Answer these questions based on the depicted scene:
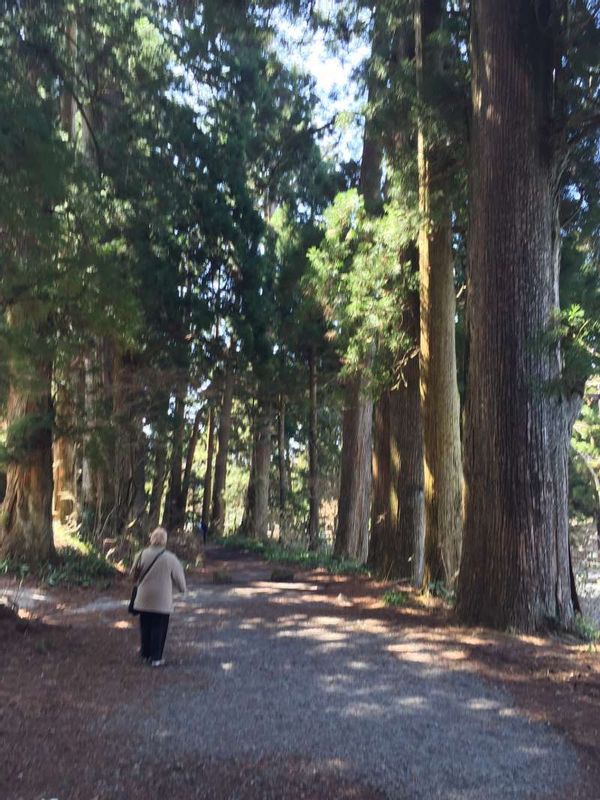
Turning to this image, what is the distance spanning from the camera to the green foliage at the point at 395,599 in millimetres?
12402

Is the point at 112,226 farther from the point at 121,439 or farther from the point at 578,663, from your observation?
the point at 578,663

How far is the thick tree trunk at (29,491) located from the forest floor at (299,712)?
Answer: 453 centimetres

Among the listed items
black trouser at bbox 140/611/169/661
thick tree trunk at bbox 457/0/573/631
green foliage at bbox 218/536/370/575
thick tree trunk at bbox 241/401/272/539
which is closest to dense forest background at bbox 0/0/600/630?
thick tree trunk at bbox 457/0/573/631

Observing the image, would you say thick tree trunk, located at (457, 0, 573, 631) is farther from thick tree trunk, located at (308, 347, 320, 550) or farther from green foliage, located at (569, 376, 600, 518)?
green foliage, located at (569, 376, 600, 518)

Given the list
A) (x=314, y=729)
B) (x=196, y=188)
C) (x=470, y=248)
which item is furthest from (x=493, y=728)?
(x=196, y=188)

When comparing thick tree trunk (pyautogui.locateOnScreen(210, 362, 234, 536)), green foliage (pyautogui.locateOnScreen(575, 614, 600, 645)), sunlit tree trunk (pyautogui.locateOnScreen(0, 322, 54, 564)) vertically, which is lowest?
green foliage (pyautogui.locateOnScreen(575, 614, 600, 645))

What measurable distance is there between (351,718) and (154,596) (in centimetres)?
300

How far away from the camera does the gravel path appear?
16.1 feet

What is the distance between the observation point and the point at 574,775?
4926 mm

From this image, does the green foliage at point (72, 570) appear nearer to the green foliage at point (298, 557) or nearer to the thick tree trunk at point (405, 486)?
the green foliage at point (298, 557)

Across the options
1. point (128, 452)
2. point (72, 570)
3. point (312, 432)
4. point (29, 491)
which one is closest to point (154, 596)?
point (29, 491)

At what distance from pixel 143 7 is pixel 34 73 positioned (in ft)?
15.1

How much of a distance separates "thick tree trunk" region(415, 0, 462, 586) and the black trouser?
17.7 feet

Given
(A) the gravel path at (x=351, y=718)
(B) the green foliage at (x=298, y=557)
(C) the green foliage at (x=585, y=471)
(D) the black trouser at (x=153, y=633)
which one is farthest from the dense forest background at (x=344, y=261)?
(C) the green foliage at (x=585, y=471)
